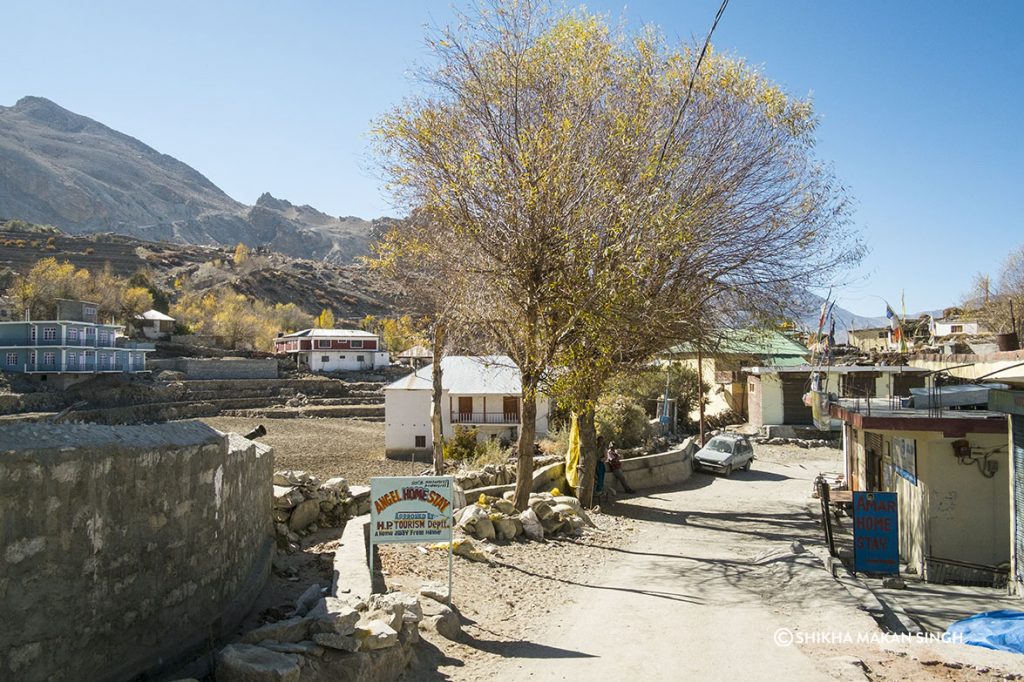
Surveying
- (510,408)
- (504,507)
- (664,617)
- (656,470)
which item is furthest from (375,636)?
(510,408)

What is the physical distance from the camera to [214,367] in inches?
2472

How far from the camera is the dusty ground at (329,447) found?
90.1 feet

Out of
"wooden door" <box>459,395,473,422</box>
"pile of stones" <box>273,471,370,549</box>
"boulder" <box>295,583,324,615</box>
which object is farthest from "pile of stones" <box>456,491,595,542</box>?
"wooden door" <box>459,395,473,422</box>

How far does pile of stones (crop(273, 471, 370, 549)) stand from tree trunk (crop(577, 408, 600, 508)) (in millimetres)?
5549

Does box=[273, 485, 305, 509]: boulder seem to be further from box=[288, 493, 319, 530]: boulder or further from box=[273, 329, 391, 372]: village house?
box=[273, 329, 391, 372]: village house

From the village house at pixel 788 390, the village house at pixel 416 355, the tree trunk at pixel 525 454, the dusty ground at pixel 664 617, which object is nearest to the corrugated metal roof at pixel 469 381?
the village house at pixel 416 355

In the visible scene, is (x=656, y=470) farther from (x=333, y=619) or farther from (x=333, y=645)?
(x=333, y=645)

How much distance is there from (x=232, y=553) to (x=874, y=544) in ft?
29.2

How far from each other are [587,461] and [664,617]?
8.35 meters

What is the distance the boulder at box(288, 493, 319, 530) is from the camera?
11.2m

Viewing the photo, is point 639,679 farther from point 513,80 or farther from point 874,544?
point 513,80

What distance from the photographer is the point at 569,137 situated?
1268 cm

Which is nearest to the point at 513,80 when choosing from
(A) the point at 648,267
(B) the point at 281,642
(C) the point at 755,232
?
(A) the point at 648,267

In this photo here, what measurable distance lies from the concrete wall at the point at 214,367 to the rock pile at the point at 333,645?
197 feet
